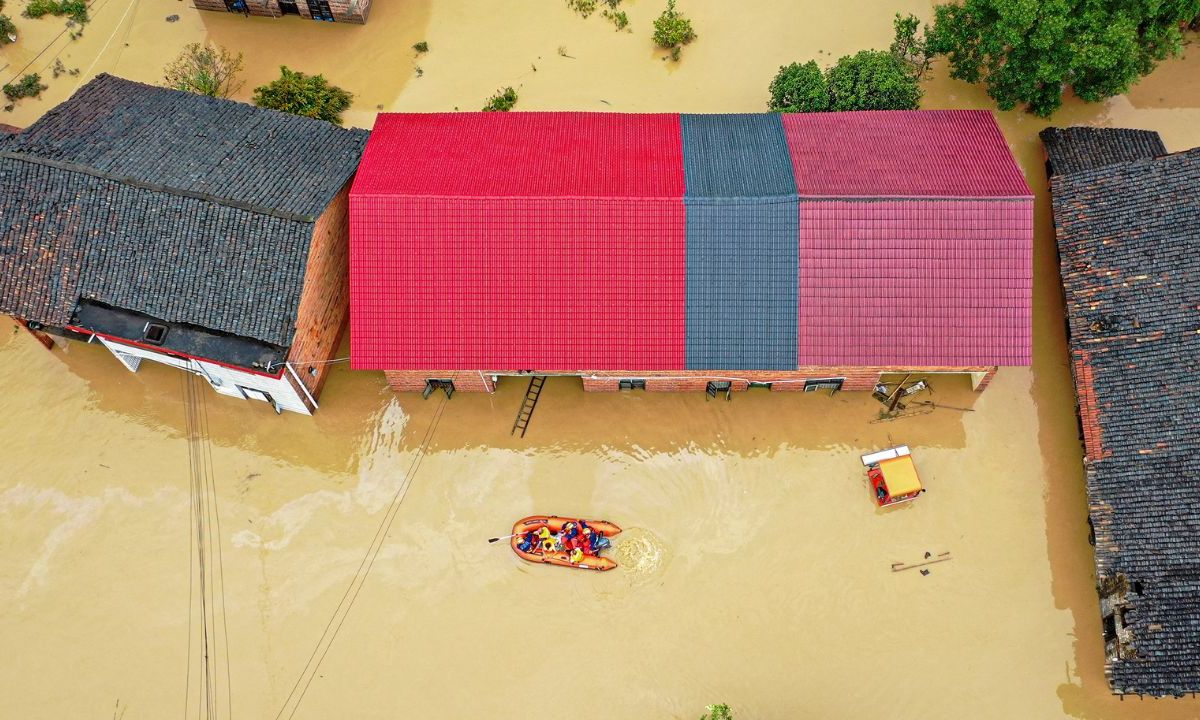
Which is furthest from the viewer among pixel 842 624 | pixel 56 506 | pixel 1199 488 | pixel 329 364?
pixel 329 364

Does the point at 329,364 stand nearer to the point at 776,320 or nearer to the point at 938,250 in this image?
the point at 776,320

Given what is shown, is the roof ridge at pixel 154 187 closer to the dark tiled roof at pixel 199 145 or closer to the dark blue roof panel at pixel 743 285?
the dark tiled roof at pixel 199 145

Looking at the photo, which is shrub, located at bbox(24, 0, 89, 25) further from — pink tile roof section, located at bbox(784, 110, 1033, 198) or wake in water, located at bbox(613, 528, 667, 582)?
wake in water, located at bbox(613, 528, 667, 582)

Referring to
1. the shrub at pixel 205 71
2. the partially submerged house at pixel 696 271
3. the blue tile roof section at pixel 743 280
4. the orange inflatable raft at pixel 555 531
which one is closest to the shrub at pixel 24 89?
the shrub at pixel 205 71

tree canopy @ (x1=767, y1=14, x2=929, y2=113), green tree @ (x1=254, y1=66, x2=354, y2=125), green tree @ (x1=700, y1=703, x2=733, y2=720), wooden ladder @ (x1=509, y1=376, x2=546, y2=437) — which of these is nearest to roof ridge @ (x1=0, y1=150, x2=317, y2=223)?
green tree @ (x1=254, y1=66, x2=354, y2=125)

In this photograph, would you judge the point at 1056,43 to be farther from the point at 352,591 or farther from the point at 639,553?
the point at 352,591

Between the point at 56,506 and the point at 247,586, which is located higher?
the point at 56,506

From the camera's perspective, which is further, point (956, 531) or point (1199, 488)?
point (956, 531)

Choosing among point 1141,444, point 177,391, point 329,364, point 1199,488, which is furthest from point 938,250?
point 177,391
